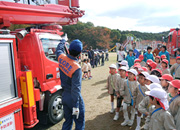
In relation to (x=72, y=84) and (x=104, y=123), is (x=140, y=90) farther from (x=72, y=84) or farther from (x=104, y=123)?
(x=72, y=84)

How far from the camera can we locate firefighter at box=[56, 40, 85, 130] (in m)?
2.45

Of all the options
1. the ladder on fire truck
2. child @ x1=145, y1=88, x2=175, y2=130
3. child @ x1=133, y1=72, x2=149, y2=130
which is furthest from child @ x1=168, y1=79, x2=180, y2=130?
the ladder on fire truck

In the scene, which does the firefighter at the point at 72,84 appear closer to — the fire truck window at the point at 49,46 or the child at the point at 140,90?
the fire truck window at the point at 49,46

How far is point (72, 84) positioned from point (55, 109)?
5.96 ft

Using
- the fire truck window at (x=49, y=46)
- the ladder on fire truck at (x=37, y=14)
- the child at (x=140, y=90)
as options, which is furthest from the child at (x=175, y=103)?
the ladder on fire truck at (x=37, y=14)

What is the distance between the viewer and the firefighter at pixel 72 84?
245 centimetres

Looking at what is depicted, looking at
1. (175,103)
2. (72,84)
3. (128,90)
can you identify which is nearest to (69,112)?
(72,84)

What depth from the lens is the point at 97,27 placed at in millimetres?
42875

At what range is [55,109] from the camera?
12.8ft

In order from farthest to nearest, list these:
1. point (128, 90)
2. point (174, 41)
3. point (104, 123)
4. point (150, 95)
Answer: point (174, 41) < point (104, 123) < point (128, 90) < point (150, 95)

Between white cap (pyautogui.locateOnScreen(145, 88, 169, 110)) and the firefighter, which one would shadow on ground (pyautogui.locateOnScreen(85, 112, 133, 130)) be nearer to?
the firefighter

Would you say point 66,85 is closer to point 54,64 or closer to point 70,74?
point 70,74

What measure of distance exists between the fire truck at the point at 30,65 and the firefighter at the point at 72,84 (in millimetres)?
845

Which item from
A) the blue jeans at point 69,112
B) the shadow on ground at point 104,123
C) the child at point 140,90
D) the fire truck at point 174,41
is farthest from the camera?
the fire truck at point 174,41
